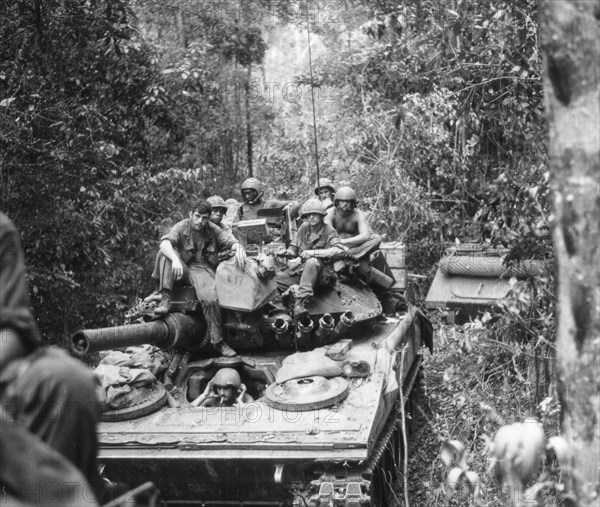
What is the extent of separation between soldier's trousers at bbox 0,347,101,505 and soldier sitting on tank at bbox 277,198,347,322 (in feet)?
19.4

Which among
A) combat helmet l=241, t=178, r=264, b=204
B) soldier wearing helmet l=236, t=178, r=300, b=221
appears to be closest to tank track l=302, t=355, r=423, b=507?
soldier wearing helmet l=236, t=178, r=300, b=221

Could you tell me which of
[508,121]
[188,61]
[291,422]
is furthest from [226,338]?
[188,61]

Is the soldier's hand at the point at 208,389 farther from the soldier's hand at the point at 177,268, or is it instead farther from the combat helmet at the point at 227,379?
the soldier's hand at the point at 177,268

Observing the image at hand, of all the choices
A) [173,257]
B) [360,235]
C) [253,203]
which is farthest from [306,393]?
[253,203]

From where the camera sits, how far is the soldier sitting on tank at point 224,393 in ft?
28.0

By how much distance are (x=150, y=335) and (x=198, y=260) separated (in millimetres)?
1345

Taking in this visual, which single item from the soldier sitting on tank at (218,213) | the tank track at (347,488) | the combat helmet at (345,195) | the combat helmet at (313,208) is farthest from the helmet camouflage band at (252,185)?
the tank track at (347,488)

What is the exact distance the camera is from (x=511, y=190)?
27.2 feet

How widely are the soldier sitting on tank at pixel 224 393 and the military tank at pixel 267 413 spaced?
0.17 m

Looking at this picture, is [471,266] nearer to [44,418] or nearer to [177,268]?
[177,268]

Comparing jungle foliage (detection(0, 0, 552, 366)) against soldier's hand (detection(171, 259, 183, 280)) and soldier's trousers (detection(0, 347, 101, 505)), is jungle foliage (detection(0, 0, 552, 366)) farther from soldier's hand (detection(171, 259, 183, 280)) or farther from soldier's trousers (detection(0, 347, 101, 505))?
soldier's trousers (detection(0, 347, 101, 505))

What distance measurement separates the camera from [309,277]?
9.20 m

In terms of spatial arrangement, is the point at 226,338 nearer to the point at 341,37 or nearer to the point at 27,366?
the point at 27,366

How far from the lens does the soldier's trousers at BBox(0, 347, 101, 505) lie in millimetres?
2826
